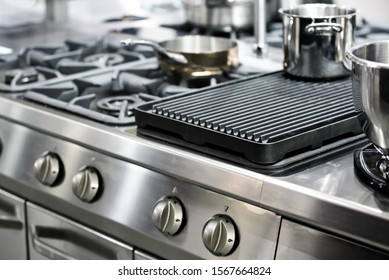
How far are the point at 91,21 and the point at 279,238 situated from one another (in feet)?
3.81

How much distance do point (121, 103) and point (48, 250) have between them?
276 mm

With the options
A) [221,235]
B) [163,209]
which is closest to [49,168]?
[163,209]

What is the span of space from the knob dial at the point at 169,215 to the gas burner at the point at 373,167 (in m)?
0.25

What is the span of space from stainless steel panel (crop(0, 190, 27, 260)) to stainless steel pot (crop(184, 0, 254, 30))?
641 millimetres

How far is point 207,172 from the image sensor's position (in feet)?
3.55

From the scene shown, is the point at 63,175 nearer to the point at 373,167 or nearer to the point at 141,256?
the point at 141,256

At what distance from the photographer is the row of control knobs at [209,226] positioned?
1.06m

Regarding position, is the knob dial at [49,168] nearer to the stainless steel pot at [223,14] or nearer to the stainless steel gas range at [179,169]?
the stainless steel gas range at [179,169]

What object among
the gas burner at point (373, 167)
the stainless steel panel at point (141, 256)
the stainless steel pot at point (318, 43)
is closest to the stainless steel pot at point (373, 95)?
the gas burner at point (373, 167)

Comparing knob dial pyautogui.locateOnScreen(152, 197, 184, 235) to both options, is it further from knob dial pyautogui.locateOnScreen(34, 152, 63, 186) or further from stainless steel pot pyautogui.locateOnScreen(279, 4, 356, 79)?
stainless steel pot pyautogui.locateOnScreen(279, 4, 356, 79)

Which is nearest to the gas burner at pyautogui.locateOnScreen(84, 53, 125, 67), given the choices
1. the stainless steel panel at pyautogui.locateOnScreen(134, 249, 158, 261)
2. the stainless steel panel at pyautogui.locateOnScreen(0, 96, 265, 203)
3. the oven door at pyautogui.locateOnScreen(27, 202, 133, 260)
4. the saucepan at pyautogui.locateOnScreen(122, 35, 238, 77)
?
the saucepan at pyautogui.locateOnScreen(122, 35, 238, 77)

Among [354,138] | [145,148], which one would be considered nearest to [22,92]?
[145,148]

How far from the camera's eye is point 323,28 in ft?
4.17

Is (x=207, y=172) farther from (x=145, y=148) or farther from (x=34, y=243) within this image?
(x=34, y=243)
